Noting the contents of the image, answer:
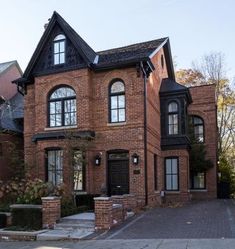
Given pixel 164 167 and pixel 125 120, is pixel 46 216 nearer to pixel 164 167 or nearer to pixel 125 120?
pixel 125 120

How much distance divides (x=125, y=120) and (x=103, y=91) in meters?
1.83

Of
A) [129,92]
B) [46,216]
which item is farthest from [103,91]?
[46,216]

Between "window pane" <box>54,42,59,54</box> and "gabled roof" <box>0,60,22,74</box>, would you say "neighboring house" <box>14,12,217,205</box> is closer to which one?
"window pane" <box>54,42,59,54</box>

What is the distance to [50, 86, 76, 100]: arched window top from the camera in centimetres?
2091

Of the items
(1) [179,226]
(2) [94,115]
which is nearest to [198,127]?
(2) [94,115]

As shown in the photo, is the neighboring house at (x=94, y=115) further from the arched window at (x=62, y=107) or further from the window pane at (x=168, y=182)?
the window pane at (x=168, y=182)

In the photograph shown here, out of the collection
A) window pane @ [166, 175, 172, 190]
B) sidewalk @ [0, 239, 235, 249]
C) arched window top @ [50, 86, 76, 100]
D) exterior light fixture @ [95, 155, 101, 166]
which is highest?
arched window top @ [50, 86, 76, 100]

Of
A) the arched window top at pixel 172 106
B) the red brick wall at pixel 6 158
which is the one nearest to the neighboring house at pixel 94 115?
the arched window top at pixel 172 106

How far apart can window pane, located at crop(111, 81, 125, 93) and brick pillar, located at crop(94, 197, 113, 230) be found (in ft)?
23.6

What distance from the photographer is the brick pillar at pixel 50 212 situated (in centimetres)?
1498

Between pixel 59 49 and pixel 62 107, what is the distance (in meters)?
2.98

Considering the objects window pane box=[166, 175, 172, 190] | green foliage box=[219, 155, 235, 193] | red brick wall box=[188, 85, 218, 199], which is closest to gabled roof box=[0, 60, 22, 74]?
red brick wall box=[188, 85, 218, 199]

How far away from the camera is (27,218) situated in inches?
604

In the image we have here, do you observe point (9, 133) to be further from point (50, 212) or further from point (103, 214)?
point (103, 214)
